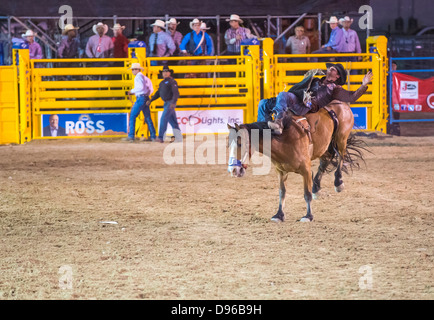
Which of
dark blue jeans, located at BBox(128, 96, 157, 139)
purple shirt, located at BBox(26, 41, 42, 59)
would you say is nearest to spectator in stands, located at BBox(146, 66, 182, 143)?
dark blue jeans, located at BBox(128, 96, 157, 139)

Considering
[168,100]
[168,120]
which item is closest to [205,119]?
[168,120]

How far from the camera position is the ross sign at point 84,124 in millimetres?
16062

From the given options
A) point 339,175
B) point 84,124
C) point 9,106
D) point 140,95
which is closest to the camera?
point 339,175

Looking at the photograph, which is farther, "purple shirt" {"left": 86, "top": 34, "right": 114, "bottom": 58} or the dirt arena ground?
"purple shirt" {"left": 86, "top": 34, "right": 114, "bottom": 58}

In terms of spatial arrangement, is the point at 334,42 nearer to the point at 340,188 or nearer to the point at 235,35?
the point at 235,35

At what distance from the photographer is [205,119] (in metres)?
16.3

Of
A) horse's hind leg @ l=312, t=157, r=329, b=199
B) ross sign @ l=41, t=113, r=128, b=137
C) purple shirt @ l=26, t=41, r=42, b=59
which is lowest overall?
horse's hind leg @ l=312, t=157, r=329, b=199

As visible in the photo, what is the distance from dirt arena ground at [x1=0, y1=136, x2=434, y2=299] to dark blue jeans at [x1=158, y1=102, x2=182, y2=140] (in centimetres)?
397

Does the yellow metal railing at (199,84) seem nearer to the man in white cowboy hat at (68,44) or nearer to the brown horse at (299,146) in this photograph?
the man in white cowboy hat at (68,44)

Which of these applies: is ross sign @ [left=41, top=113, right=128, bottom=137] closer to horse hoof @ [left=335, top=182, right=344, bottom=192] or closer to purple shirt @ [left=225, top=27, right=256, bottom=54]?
purple shirt @ [left=225, top=27, right=256, bottom=54]

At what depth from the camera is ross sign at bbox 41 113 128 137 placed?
16.1 meters

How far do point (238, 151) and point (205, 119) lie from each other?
9913mm

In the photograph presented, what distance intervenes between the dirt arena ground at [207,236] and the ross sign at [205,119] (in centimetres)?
464
